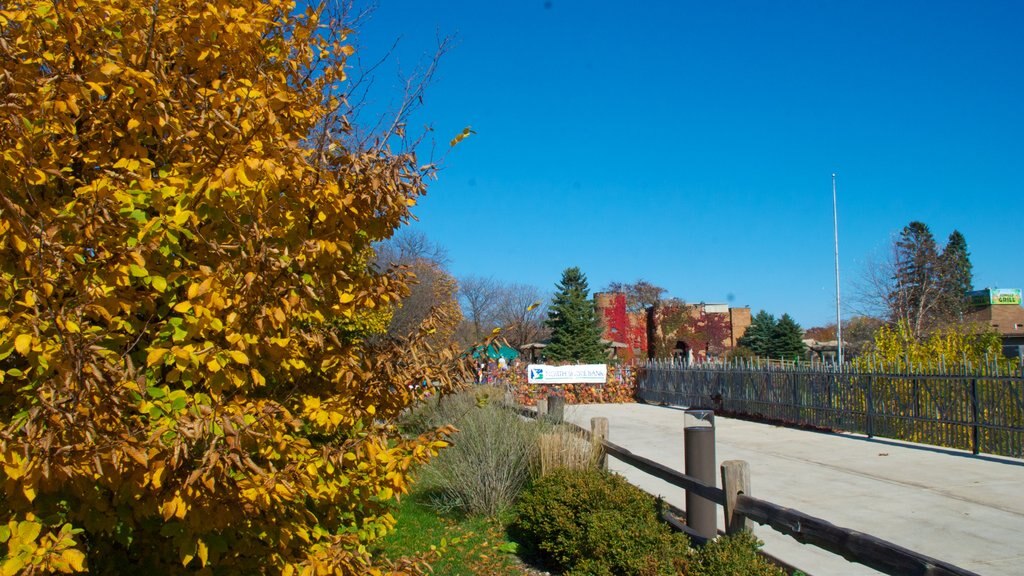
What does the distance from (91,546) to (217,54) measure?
6.75 ft

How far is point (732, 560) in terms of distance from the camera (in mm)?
4824

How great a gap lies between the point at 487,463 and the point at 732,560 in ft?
14.7

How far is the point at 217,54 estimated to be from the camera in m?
3.39

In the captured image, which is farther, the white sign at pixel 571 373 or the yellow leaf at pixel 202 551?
the white sign at pixel 571 373

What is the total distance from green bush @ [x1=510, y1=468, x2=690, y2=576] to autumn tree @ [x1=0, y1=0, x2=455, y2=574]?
2.77 metres

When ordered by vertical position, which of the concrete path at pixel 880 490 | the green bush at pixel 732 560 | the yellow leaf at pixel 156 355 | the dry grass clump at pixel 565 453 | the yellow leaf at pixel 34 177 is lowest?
the concrete path at pixel 880 490

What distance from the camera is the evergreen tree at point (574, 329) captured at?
44.0m

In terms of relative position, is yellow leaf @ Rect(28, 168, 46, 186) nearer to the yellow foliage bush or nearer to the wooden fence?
the wooden fence

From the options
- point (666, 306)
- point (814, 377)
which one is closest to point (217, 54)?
point (814, 377)

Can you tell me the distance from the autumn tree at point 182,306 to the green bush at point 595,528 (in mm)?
2765

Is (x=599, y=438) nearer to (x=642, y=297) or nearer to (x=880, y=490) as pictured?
(x=880, y=490)

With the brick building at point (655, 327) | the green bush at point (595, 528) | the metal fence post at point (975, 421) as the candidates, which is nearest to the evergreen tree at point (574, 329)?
the brick building at point (655, 327)

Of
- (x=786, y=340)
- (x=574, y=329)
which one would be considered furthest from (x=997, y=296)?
(x=574, y=329)

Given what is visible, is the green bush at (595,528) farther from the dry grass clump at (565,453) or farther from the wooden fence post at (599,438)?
the wooden fence post at (599,438)
